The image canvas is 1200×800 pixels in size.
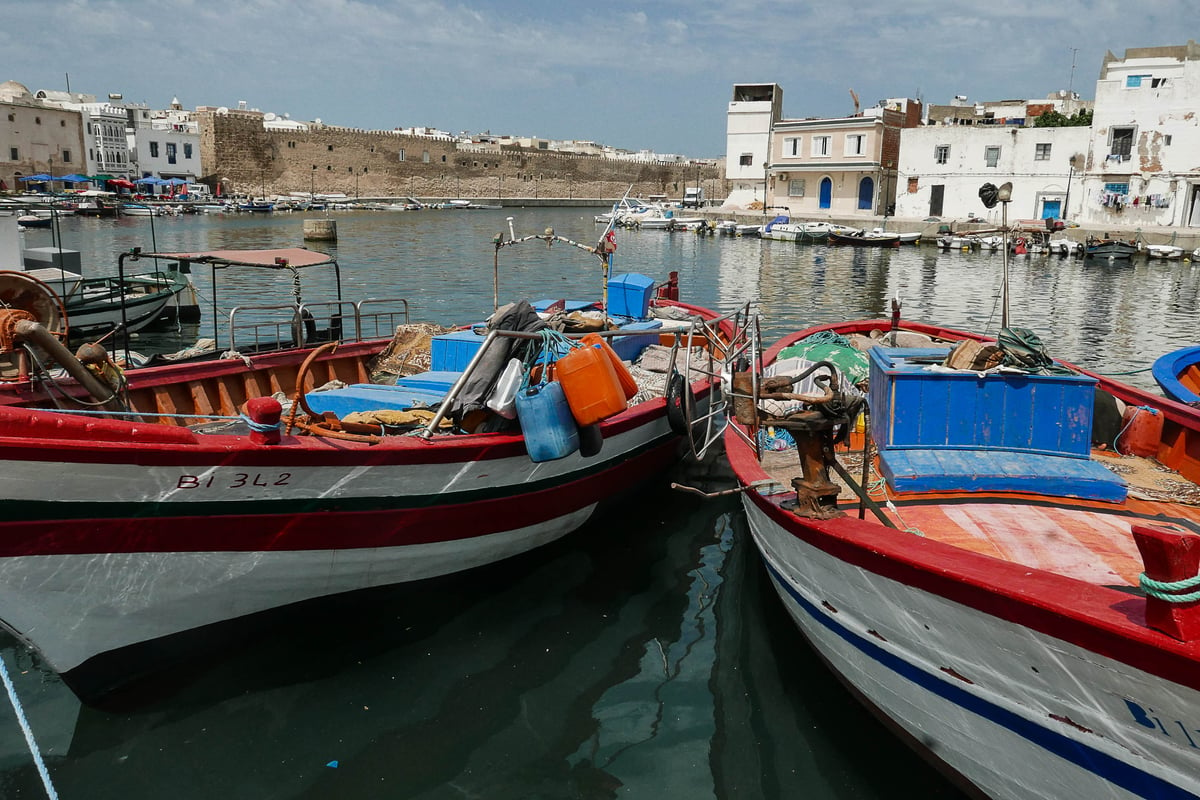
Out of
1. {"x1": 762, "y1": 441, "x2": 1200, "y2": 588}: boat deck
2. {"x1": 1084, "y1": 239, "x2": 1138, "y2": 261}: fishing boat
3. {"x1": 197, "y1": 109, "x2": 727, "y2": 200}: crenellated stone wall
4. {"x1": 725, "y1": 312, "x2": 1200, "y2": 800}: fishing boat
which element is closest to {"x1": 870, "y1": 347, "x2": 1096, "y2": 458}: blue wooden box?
{"x1": 725, "y1": 312, "x2": 1200, "y2": 800}: fishing boat

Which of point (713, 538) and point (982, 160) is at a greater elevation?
point (982, 160)

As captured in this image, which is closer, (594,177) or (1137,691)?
(1137,691)

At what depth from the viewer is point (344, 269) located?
35125 millimetres

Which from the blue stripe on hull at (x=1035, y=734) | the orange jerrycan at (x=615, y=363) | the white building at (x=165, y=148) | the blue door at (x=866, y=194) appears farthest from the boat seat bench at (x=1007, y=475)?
the white building at (x=165, y=148)

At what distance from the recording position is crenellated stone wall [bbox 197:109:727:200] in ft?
268

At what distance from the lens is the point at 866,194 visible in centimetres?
5659

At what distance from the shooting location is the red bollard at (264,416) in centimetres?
509

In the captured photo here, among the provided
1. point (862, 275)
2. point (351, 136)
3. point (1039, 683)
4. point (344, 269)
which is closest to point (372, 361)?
point (1039, 683)

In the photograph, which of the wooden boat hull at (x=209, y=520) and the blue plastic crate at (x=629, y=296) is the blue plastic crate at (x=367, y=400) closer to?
the wooden boat hull at (x=209, y=520)

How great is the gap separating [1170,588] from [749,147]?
65.0m

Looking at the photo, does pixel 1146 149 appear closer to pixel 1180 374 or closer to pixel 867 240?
pixel 867 240

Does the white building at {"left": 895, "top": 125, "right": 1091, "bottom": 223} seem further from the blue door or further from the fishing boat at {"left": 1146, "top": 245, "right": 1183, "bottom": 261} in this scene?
the fishing boat at {"left": 1146, "top": 245, "right": 1183, "bottom": 261}

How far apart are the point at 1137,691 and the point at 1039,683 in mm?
434

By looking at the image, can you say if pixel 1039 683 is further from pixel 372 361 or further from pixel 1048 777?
pixel 372 361
